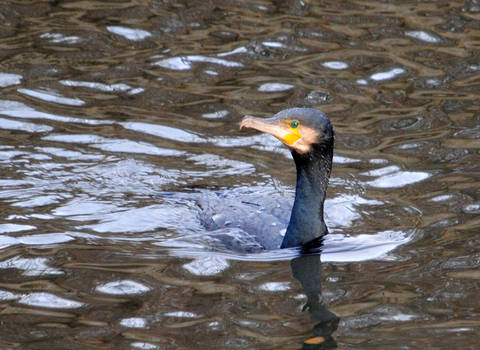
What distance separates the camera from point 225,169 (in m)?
Result: 7.22

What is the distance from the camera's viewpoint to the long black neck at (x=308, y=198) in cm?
560

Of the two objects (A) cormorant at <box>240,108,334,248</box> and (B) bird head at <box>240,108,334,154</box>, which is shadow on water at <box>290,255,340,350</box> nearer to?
(A) cormorant at <box>240,108,334,248</box>

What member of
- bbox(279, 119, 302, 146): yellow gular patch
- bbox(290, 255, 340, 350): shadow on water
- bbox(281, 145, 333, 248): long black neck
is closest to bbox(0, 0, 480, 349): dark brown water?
bbox(290, 255, 340, 350): shadow on water

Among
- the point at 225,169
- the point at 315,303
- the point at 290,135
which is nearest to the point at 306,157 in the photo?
the point at 290,135

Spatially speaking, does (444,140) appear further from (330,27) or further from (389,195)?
(330,27)

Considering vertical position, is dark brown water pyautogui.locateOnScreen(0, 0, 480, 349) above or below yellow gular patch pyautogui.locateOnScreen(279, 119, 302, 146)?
below

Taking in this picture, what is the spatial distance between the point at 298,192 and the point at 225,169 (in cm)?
166

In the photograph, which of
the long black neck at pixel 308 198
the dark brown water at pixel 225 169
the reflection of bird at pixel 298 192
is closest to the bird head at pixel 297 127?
the reflection of bird at pixel 298 192

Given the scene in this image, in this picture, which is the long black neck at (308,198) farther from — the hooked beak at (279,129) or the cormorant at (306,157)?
the hooked beak at (279,129)

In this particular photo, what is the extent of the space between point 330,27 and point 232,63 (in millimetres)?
1741

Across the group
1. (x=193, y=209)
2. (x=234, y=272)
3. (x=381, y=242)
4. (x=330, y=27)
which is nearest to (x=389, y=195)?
(x=381, y=242)

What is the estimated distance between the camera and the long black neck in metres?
5.60

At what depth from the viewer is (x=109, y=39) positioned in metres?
9.68

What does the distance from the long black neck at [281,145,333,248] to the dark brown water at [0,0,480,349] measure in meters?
0.20
